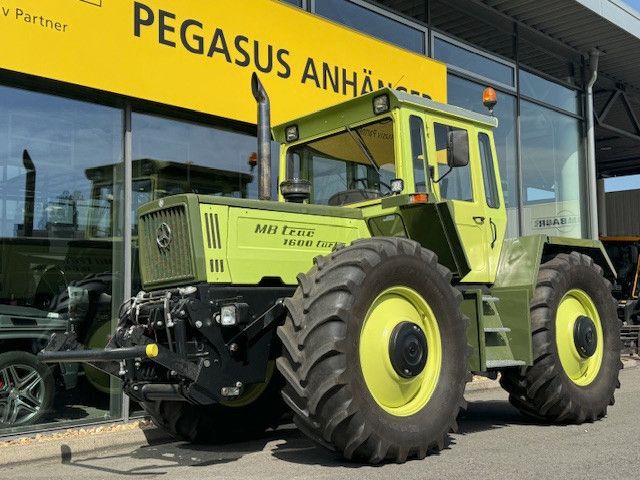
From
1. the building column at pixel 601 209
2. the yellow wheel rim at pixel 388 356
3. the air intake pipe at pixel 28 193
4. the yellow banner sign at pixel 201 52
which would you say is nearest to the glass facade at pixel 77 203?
the air intake pipe at pixel 28 193

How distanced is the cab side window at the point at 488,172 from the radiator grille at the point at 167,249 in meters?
2.85

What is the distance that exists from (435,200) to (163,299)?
227 cm

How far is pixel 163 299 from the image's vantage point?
17.4 feet

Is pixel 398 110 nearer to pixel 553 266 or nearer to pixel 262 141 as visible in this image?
pixel 262 141

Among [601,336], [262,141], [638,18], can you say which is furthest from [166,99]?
[638,18]

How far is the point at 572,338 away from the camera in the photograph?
693 cm

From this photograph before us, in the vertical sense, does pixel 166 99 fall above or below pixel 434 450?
above

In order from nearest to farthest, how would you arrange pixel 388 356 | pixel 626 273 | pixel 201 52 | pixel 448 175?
pixel 388 356
pixel 448 175
pixel 201 52
pixel 626 273

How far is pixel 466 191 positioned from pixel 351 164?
106 cm

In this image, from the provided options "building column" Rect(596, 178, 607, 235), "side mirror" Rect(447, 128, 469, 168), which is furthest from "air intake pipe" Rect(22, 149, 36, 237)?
"building column" Rect(596, 178, 607, 235)

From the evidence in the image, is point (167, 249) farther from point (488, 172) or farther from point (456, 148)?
point (488, 172)

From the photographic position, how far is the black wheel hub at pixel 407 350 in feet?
17.2

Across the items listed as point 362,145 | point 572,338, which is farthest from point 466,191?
point 572,338

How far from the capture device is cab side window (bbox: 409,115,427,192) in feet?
20.2
